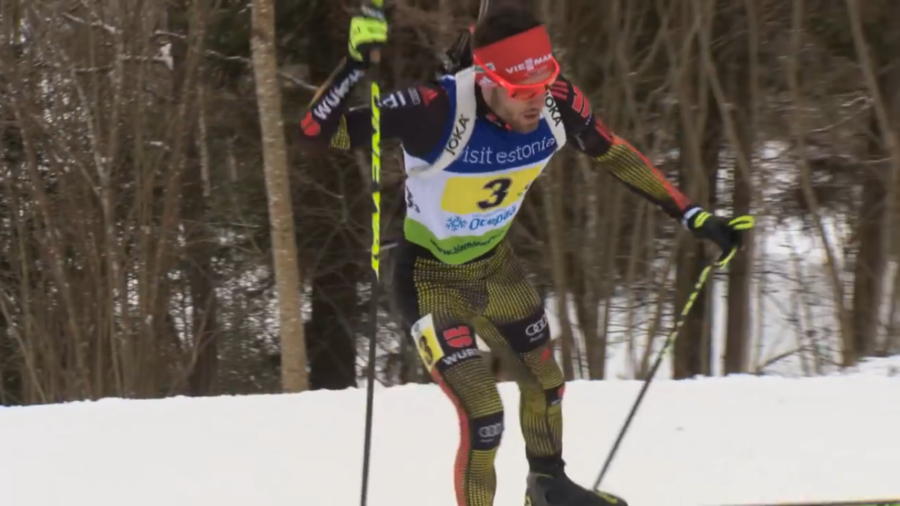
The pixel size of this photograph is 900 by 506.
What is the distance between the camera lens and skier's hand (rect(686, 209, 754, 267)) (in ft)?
6.61

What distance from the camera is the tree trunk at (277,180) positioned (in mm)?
3746

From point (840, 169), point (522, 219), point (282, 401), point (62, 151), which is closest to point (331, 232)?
point (522, 219)

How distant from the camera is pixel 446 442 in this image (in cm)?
286

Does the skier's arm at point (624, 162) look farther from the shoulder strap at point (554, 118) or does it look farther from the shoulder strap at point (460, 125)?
the shoulder strap at point (460, 125)

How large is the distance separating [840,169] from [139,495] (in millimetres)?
4511

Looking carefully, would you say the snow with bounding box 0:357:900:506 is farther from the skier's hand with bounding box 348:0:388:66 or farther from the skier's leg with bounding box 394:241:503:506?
the skier's hand with bounding box 348:0:388:66

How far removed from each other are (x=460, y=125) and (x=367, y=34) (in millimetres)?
313

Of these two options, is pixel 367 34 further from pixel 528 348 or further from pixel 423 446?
pixel 423 446

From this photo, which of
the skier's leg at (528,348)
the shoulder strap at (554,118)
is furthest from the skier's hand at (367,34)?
the skier's leg at (528,348)

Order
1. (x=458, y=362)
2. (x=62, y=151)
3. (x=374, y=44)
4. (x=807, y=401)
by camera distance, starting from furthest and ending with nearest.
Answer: (x=62, y=151) → (x=807, y=401) → (x=458, y=362) → (x=374, y=44)

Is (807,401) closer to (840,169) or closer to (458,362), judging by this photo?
(458,362)

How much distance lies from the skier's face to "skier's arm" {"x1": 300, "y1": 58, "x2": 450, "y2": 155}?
0.37 feet

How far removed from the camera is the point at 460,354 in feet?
6.06

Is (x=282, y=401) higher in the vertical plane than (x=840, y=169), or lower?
lower
